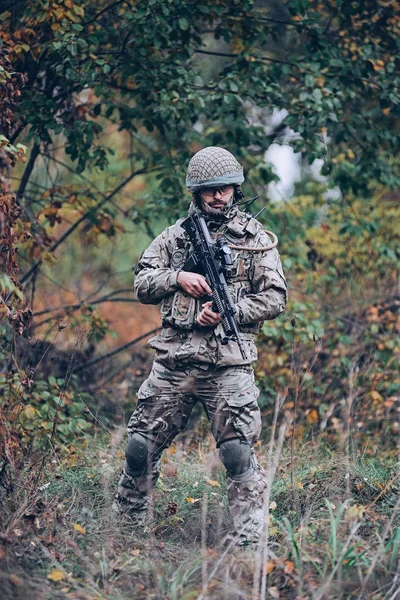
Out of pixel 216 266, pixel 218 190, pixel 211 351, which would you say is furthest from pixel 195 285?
pixel 218 190

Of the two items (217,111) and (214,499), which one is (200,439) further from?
(217,111)

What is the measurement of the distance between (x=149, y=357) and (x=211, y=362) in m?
3.41

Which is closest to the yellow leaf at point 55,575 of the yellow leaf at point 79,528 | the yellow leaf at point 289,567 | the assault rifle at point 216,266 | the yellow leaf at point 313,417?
the yellow leaf at point 79,528

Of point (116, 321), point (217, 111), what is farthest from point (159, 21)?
point (116, 321)

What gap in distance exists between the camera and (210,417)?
422 centimetres

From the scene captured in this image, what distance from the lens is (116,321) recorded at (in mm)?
11367

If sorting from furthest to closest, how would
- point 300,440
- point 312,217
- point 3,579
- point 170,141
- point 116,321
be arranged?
1. point 116,321
2. point 312,217
3. point 170,141
4. point 300,440
5. point 3,579

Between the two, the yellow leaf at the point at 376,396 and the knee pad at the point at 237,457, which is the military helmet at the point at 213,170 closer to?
the knee pad at the point at 237,457

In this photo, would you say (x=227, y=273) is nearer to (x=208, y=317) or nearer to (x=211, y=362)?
(x=208, y=317)

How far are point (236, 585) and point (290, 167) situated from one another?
31.0 ft

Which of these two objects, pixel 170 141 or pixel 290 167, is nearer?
pixel 170 141

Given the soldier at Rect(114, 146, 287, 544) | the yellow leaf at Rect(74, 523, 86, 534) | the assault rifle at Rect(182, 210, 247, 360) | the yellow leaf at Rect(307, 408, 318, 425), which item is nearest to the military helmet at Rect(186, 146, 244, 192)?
the soldier at Rect(114, 146, 287, 544)

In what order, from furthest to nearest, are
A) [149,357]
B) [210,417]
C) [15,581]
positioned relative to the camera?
[149,357] → [210,417] → [15,581]

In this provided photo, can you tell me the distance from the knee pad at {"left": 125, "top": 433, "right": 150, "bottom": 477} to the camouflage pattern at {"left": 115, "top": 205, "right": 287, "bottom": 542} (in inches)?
1.1
